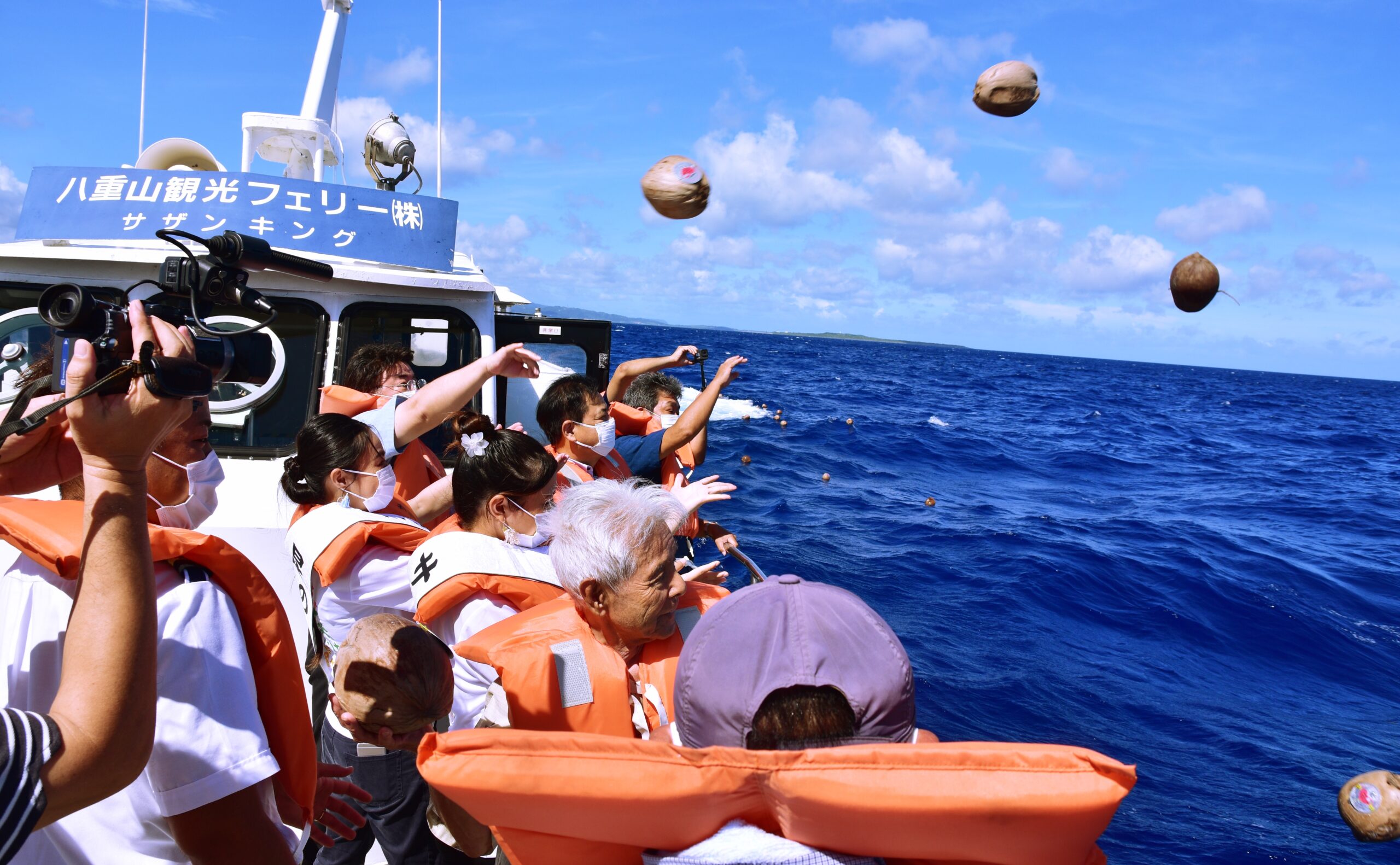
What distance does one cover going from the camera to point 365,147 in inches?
224

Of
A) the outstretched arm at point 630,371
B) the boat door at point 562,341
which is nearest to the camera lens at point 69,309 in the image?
the boat door at point 562,341

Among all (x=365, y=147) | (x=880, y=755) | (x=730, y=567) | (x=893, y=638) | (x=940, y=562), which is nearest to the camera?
(x=880, y=755)

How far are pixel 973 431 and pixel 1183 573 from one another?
1275 centimetres

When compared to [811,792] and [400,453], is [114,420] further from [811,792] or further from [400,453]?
[400,453]

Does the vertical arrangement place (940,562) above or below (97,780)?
below

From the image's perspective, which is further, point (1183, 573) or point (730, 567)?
point (1183, 573)

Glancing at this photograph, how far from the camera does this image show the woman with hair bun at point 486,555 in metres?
2.22

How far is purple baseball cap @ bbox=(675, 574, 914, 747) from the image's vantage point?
131 centimetres

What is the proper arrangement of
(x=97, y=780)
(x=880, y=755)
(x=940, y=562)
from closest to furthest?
(x=97, y=780) → (x=880, y=755) → (x=940, y=562)

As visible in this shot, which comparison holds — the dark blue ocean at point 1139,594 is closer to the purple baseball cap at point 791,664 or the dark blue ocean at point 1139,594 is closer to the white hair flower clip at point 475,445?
the white hair flower clip at point 475,445

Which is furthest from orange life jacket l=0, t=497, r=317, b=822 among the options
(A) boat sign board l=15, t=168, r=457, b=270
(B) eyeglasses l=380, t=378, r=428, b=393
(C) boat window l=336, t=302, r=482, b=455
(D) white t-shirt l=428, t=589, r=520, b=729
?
(A) boat sign board l=15, t=168, r=457, b=270

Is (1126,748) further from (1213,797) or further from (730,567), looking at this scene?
(730,567)

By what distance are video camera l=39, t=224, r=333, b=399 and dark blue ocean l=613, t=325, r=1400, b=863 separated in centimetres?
477

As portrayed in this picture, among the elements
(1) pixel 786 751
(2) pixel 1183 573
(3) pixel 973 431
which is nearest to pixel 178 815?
(1) pixel 786 751
